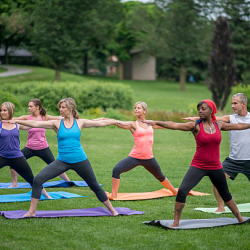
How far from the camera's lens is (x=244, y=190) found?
10.4 metres

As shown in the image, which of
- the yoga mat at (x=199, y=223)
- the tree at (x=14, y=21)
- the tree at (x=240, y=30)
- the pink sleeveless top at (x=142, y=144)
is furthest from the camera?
the tree at (x=240, y=30)

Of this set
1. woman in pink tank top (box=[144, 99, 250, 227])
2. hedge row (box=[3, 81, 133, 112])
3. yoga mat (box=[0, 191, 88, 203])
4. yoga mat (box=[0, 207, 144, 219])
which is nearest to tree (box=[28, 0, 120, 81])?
hedge row (box=[3, 81, 133, 112])

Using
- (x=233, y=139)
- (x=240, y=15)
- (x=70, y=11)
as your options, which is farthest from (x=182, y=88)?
(x=233, y=139)

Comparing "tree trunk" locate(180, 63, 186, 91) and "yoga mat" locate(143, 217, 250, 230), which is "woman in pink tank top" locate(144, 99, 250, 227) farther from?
"tree trunk" locate(180, 63, 186, 91)

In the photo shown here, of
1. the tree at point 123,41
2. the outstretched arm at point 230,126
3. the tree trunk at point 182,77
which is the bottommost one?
the tree trunk at point 182,77

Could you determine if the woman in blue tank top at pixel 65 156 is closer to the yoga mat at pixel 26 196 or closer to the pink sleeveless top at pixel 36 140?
the yoga mat at pixel 26 196

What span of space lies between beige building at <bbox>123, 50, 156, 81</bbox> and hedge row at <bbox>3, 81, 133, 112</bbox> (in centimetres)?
3908

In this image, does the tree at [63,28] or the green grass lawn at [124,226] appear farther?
the tree at [63,28]

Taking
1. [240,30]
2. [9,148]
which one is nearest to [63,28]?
[240,30]

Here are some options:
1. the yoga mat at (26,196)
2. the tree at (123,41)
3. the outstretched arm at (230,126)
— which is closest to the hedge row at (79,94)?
the yoga mat at (26,196)

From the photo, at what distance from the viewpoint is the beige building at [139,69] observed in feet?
226

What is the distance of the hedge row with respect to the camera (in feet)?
92.0

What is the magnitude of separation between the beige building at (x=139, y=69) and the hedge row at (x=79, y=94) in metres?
39.1

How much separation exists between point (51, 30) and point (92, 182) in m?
44.3
